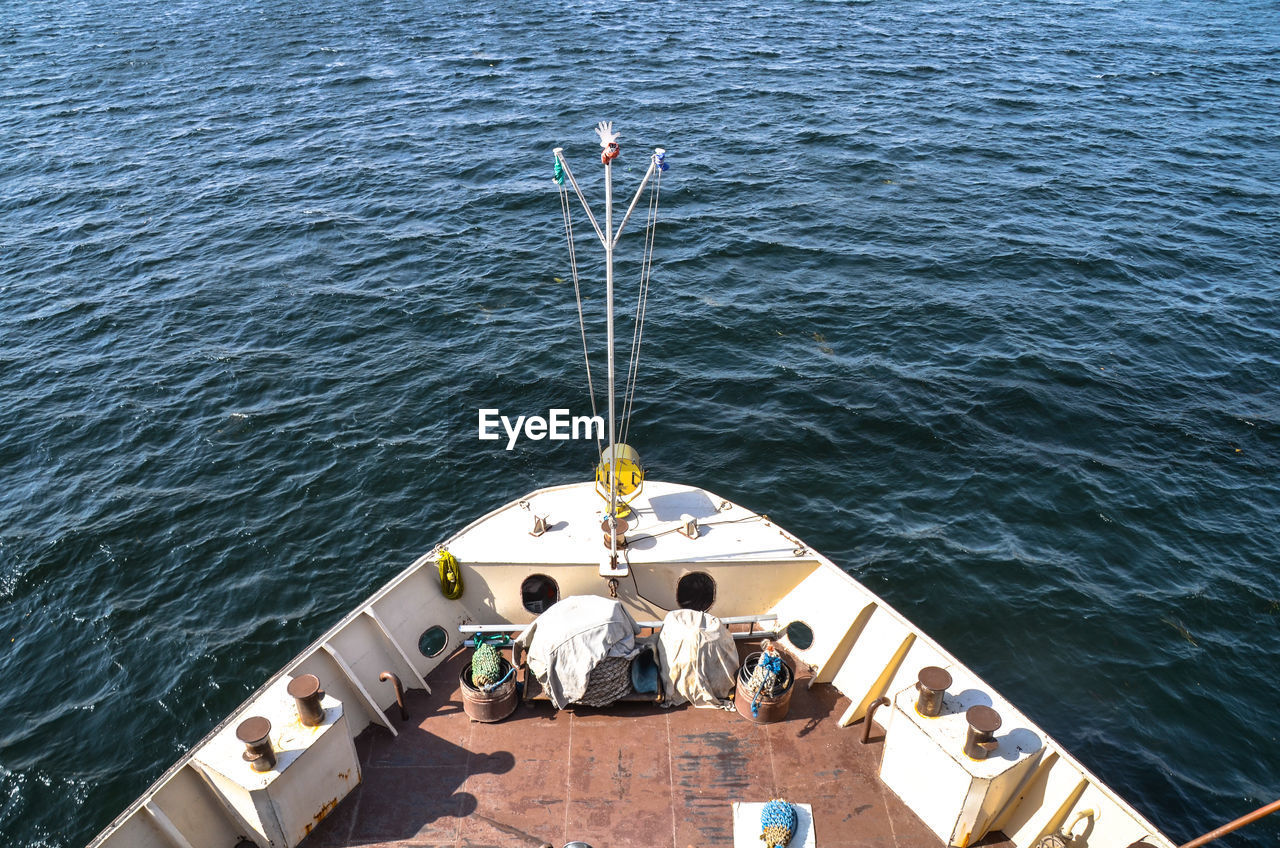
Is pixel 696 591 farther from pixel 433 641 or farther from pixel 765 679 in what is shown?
pixel 433 641

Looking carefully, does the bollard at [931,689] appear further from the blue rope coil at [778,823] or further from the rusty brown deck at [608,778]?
the blue rope coil at [778,823]

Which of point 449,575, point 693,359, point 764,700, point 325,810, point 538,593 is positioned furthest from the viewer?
point 693,359

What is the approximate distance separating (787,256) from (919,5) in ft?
182

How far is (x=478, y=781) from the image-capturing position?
1611 centimetres

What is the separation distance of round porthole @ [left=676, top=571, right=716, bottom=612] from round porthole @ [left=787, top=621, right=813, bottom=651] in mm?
1801

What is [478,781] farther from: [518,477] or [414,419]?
[414,419]

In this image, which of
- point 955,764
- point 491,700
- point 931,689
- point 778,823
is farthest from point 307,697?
point 955,764

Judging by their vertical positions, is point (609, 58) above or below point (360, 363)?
above

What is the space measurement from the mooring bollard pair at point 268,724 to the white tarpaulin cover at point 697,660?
6.50 m

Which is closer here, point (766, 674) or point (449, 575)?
point (766, 674)

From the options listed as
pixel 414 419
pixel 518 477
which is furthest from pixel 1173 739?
pixel 414 419

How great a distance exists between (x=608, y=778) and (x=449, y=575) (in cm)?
545

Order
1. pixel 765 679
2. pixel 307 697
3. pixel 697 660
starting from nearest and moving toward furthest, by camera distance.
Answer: pixel 307 697, pixel 765 679, pixel 697 660

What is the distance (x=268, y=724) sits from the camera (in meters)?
14.2
